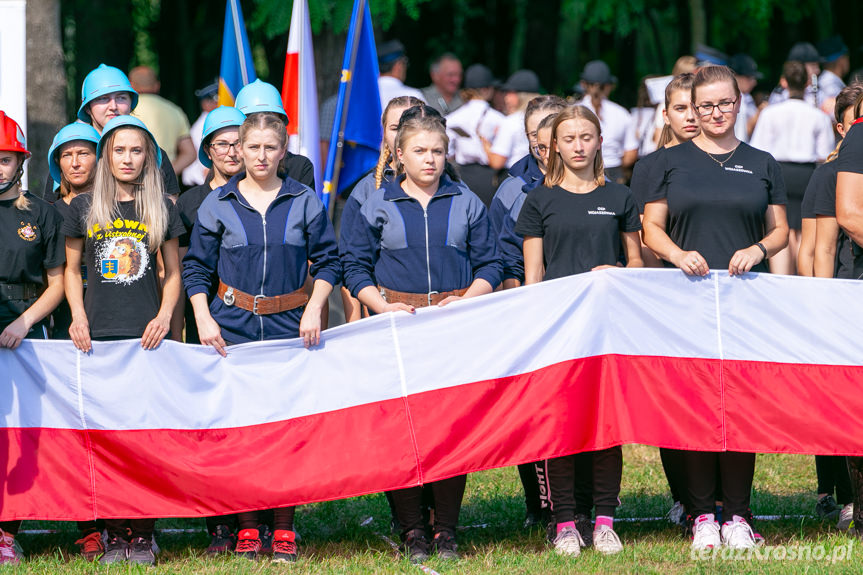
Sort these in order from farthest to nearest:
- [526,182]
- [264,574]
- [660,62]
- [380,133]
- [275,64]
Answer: [660,62] → [275,64] → [380,133] → [526,182] → [264,574]

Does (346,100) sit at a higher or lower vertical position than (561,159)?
higher

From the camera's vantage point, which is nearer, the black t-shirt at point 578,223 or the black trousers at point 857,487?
the black t-shirt at point 578,223

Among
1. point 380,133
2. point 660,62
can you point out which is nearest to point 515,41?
point 660,62

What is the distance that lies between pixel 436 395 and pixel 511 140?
566 centimetres

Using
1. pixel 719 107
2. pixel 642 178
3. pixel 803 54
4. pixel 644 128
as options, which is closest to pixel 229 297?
pixel 642 178

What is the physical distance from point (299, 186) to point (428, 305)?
0.93 m

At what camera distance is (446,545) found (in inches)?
250

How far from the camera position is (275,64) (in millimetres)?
18656

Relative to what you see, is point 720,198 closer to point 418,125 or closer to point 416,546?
point 418,125

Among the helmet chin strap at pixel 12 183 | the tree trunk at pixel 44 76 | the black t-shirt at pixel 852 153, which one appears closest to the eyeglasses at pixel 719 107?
the black t-shirt at pixel 852 153

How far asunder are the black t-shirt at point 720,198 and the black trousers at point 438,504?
172 cm

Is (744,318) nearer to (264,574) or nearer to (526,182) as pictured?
(526,182)

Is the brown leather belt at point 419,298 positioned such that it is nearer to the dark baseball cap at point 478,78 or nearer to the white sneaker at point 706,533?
the white sneaker at point 706,533

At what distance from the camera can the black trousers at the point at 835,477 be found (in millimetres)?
7078
